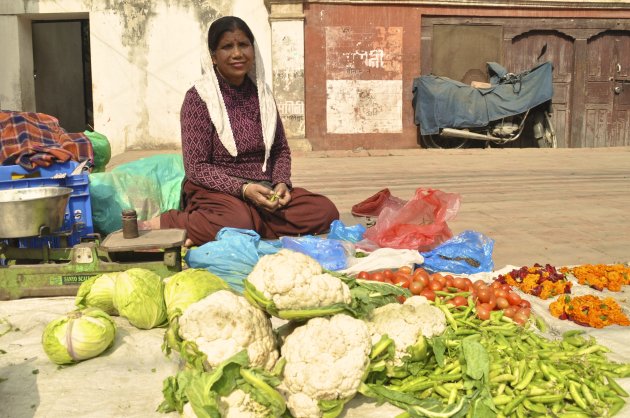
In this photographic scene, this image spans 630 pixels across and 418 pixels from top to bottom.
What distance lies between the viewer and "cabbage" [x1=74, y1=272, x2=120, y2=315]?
2986mm

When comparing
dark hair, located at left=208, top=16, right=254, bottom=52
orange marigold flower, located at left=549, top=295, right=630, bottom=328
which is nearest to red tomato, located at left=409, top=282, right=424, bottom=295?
orange marigold flower, located at left=549, top=295, right=630, bottom=328

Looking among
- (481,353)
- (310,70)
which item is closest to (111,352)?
(481,353)

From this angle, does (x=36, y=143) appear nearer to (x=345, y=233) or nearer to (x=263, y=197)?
(x=263, y=197)

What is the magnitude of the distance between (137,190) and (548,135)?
10.8 meters

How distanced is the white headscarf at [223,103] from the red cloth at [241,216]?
13.3 inches

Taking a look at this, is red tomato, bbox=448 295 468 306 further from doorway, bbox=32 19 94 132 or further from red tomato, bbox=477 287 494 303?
doorway, bbox=32 19 94 132

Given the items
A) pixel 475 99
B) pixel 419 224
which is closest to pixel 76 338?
pixel 419 224

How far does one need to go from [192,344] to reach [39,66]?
14950 mm

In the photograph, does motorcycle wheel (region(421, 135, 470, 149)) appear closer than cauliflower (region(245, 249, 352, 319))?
No

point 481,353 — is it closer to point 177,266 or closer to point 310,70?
point 177,266

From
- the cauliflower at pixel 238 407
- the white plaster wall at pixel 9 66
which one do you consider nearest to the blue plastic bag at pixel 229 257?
the cauliflower at pixel 238 407

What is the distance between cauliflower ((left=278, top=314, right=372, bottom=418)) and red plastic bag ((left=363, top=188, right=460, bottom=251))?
2100mm

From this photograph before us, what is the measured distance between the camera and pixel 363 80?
43.1 ft

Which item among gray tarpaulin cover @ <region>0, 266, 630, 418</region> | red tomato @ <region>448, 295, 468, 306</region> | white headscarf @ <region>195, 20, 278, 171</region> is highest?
white headscarf @ <region>195, 20, 278, 171</region>
